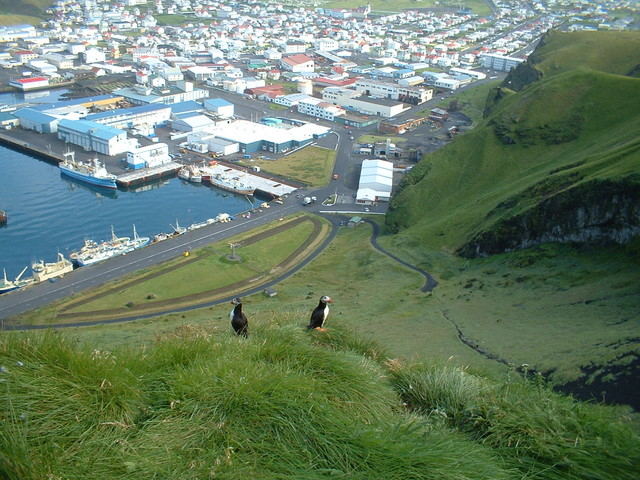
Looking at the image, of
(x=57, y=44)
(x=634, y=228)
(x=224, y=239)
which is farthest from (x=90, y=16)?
(x=634, y=228)

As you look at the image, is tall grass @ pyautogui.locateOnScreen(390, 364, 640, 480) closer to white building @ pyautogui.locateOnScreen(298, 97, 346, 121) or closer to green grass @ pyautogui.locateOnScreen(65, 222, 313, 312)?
green grass @ pyautogui.locateOnScreen(65, 222, 313, 312)

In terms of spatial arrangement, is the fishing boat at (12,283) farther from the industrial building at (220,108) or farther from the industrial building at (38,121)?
the industrial building at (220,108)

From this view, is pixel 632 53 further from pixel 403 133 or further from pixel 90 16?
pixel 90 16

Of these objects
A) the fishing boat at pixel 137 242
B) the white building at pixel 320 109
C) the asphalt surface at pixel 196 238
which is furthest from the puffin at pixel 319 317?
the white building at pixel 320 109

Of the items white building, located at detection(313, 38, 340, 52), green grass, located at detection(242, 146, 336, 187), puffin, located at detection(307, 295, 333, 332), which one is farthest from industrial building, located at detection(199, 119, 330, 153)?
white building, located at detection(313, 38, 340, 52)

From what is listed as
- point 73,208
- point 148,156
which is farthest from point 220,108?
point 73,208
